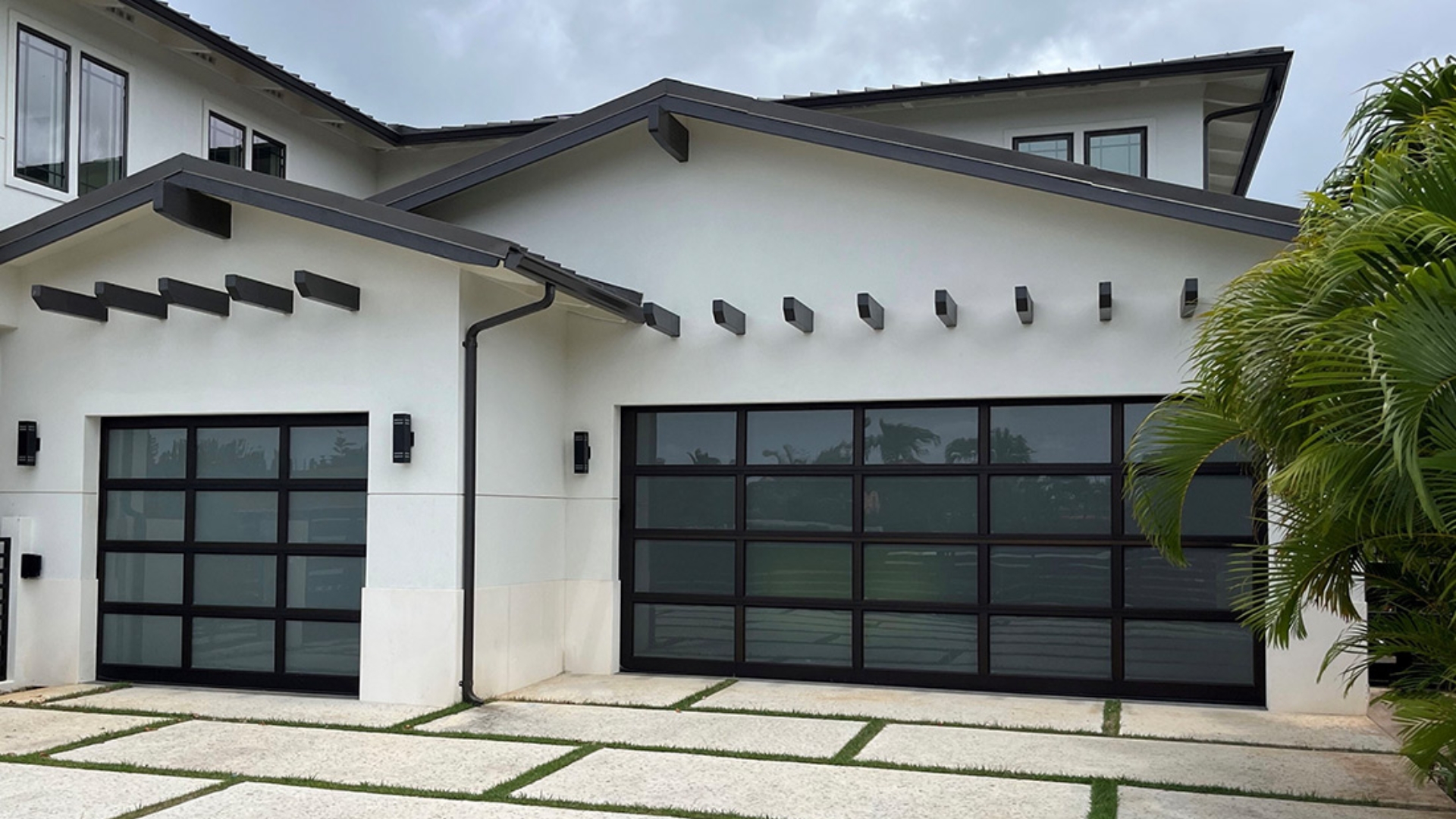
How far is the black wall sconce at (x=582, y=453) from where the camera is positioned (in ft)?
34.6

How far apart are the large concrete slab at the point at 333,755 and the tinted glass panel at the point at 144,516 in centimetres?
226

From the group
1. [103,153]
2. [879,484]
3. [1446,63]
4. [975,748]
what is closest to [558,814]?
[975,748]

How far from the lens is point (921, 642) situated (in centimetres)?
992

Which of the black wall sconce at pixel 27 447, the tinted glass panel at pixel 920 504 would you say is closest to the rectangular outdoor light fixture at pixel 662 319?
the tinted glass panel at pixel 920 504

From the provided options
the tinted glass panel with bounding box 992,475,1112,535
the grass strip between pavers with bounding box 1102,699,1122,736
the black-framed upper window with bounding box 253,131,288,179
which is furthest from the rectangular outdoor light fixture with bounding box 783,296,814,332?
the black-framed upper window with bounding box 253,131,288,179

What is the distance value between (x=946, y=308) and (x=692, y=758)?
12.7 feet

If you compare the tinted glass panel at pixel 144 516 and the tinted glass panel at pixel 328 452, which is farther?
the tinted glass panel at pixel 144 516

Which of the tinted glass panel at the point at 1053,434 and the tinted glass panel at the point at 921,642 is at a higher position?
the tinted glass panel at the point at 1053,434

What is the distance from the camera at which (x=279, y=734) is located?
7.96 m

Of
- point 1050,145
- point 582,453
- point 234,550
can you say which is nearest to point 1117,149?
point 1050,145

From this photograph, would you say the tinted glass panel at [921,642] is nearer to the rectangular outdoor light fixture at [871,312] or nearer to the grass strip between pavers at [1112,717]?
the grass strip between pavers at [1112,717]

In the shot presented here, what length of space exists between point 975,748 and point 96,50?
967 cm

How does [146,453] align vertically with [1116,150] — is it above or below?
below

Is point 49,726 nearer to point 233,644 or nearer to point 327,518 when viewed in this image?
point 233,644
